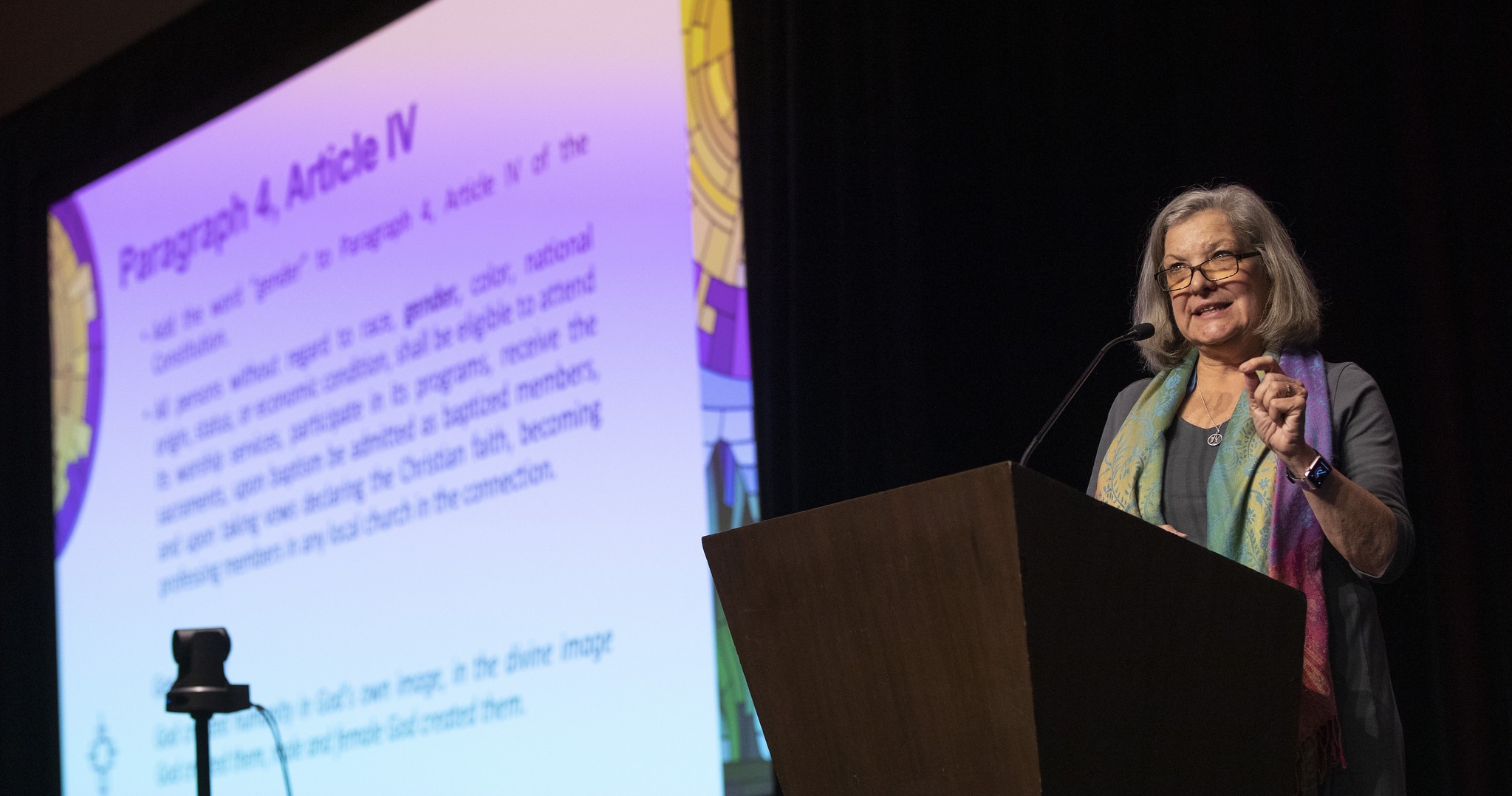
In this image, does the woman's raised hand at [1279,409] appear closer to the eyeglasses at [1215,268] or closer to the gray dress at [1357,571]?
the gray dress at [1357,571]

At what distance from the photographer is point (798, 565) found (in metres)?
1.33

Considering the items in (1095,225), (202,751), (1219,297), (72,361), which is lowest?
(202,751)

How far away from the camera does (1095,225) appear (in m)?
2.62

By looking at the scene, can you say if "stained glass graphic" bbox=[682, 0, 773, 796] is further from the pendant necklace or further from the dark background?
the pendant necklace

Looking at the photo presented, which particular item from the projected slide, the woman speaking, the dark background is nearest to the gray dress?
the woman speaking

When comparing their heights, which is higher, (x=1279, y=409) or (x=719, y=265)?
Result: (x=719, y=265)

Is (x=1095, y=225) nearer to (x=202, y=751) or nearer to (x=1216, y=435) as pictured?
(x=1216, y=435)

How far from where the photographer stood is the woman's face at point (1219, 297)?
5.71 feet

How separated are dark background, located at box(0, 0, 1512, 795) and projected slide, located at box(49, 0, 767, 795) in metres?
0.18

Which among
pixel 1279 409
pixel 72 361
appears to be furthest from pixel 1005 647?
pixel 72 361

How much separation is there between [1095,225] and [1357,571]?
46.5 inches

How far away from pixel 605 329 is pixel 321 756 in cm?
139

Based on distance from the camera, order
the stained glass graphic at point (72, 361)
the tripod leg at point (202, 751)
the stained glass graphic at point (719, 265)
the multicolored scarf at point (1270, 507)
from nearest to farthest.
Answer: the multicolored scarf at point (1270, 507), the tripod leg at point (202, 751), the stained glass graphic at point (719, 265), the stained glass graphic at point (72, 361)

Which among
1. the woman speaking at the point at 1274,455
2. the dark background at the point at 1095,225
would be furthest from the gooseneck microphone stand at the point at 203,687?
the woman speaking at the point at 1274,455
